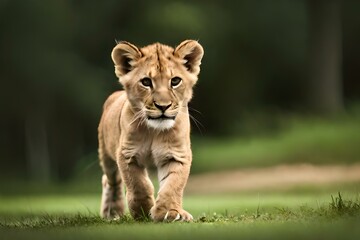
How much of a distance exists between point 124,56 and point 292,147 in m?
12.0

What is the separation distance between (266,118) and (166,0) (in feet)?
12.9

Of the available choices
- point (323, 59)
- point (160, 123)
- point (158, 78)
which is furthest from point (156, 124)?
point (323, 59)

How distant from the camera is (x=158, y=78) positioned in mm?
7430

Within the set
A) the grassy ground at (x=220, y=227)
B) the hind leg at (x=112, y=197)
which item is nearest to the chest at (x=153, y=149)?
the grassy ground at (x=220, y=227)

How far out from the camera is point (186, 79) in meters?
7.62

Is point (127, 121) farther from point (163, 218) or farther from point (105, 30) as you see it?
point (105, 30)

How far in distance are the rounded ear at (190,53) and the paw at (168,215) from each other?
1201 mm

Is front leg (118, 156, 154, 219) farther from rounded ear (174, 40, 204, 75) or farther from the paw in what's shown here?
rounded ear (174, 40, 204, 75)

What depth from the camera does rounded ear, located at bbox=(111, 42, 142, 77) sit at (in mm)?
7734

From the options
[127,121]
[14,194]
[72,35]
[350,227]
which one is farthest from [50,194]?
[350,227]

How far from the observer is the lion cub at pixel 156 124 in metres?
7.36

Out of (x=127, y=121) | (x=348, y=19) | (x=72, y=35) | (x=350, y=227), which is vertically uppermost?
(x=348, y=19)

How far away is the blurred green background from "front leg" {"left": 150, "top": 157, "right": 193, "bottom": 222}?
10876 mm

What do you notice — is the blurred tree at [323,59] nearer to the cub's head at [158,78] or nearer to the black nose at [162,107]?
the cub's head at [158,78]
